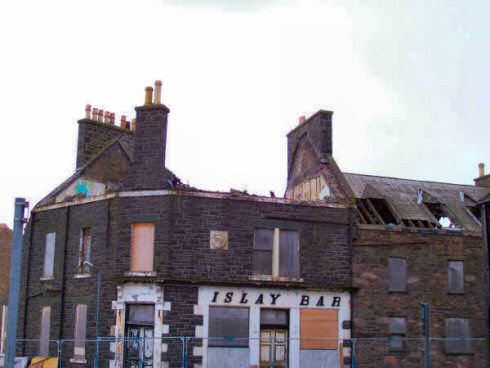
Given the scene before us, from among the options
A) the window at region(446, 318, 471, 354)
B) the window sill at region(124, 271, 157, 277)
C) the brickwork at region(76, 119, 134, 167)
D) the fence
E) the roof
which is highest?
the brickwork at region(76, 119, 134, 167)

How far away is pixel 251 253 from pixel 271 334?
2961 mm

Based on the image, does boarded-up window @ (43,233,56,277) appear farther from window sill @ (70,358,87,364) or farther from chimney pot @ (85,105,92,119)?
chimney pot @ (85,105,92,119)

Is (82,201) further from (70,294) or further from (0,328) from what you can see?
(0,328)

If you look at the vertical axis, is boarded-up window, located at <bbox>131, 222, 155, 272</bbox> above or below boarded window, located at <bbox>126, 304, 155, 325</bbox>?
above

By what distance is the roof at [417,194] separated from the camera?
28.9 metres

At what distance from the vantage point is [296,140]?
31500 mm

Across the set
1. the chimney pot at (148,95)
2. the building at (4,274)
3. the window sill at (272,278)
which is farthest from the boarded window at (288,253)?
the building at (4,274)

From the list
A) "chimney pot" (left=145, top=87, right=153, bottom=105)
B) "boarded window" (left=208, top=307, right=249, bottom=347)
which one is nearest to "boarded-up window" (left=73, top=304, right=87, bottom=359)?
"boarded window" (left=208, top=307, right=249, bottom=347)

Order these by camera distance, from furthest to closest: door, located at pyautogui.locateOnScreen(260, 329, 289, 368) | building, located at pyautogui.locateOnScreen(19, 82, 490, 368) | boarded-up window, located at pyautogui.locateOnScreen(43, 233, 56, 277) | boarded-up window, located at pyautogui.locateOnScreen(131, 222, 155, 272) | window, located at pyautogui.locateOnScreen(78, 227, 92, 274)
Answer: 1. boarded-up window, located at pyautogui.locateOnScreen(43, 233, 56, 277)
2. window, located at pyautogui.locateOnScreen(78, 227, 92, 274)
3. door, located at pyautogui.locateOnScreen(260, 329, 289, 368)
4. boarded-up window, located at pyautogui.locateOnScreen(131, 222, 155, 272)
5. building, located at pyautogui.locateOnScreen(19, 82, 490, 368)

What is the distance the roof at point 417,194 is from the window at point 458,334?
4.13 m

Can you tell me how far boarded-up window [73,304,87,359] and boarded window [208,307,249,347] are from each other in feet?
15.8

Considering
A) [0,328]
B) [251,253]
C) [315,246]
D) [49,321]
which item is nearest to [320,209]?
[315,246]

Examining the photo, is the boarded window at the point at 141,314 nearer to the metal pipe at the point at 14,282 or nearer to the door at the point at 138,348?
the door at the point at 138,348

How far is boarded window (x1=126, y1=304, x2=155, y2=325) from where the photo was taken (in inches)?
920
